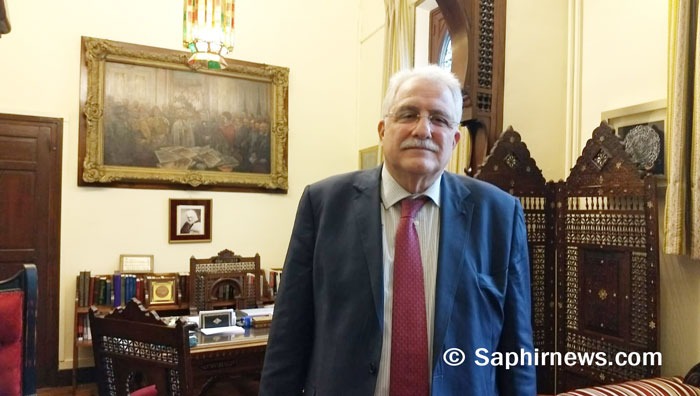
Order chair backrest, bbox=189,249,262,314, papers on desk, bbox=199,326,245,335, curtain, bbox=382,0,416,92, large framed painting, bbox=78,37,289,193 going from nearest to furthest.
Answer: papers on desk, bbox=199,326,245,335
chair backrest, bbox=189,249,262,314
large framed painting, bbox=78,37,289,193
curtain, bbox=382,0,416,92

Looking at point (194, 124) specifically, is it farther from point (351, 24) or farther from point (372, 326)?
point (372, 326)

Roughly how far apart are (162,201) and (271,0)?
2.46 meters

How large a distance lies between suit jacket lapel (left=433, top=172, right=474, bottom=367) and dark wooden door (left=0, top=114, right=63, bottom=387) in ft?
14.2

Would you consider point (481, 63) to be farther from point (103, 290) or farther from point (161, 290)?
point (103, 290)

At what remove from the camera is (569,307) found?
2.46 m

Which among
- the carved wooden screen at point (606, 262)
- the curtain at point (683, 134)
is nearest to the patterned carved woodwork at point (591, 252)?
the carved wooden screen at point (606, 262)

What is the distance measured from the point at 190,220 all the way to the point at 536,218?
364cm

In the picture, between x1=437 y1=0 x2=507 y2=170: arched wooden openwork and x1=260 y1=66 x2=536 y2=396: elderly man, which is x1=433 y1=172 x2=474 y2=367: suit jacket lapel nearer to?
x1=260 y1=66 x2=536 y2=396: elderly man

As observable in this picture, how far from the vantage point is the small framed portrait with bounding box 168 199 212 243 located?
16.6 ft

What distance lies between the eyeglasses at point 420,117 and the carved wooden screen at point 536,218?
107 cm

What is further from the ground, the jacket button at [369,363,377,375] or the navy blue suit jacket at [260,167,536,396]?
the navy blue suit jacket at [260,167,536,396]

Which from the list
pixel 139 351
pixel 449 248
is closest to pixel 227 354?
pixel 139 351

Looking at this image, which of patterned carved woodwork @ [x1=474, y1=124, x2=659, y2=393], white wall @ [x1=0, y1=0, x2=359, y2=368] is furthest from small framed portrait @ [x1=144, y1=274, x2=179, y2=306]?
patterned carved woodwork @ [x1=474, y1=124, x2=659, y2=393]

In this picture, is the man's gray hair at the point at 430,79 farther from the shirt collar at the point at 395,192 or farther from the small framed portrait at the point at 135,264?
the small framed portrait at the point at 135,264
